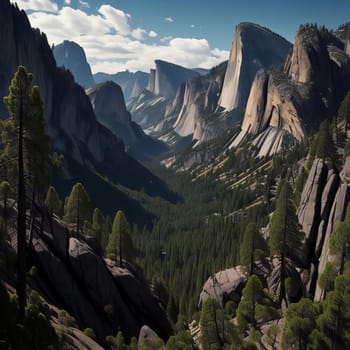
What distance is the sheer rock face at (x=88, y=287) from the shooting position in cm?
3797

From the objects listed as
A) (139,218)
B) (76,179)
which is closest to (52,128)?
(76,179)

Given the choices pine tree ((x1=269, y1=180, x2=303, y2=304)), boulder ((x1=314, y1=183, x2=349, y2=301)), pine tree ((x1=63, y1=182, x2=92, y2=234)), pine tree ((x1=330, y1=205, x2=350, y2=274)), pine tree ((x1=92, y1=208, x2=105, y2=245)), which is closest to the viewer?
pine tree ((x1=330, y1=205, x2=350, y2=274))

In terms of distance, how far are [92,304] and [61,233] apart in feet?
29.1

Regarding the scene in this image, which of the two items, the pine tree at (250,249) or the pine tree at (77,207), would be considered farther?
the pine tree at (250,249)

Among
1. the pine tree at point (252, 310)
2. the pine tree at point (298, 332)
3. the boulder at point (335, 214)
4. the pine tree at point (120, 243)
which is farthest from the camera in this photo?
the pine tree at point (120, 243)

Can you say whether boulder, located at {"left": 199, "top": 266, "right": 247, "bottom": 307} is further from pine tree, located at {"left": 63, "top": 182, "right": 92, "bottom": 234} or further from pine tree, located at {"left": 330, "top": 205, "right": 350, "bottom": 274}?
pine tree, located at {"left": 63, "top": 182, "right": 92, "bottom": 234}

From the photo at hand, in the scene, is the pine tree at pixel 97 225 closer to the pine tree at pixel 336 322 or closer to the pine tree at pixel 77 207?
the pine tree at pixel 77 207

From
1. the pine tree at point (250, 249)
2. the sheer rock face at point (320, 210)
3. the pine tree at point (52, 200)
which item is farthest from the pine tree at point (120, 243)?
the sheer rock face at point (320, 210)

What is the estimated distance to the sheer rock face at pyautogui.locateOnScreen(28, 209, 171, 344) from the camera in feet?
125

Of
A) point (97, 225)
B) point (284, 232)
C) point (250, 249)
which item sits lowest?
point (97, 225)

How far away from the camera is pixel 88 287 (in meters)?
42.1

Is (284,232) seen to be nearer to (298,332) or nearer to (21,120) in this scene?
(298,332)

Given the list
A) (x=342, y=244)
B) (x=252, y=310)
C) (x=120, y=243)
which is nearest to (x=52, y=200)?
(x=120, y=243)

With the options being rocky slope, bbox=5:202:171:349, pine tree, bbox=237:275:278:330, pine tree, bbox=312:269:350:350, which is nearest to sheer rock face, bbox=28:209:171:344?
rocky slope, bbox=5:202:171:349
